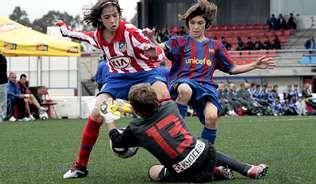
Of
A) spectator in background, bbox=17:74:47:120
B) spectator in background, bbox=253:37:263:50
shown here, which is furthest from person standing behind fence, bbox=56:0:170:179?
spectator in background, bbox=253:37:263:50

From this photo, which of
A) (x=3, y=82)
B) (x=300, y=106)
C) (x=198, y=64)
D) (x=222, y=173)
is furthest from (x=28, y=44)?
(x=222, y=173)

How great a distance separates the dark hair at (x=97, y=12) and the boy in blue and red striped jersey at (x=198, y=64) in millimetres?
762

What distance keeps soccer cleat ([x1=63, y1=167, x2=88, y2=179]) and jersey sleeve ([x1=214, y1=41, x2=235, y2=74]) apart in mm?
1751

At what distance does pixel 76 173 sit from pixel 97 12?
149cm

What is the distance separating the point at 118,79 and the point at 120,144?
98 cm

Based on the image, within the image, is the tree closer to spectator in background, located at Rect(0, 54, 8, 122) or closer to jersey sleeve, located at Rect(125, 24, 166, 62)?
spectator in background, located at Rect(0, 54, 8, 122)

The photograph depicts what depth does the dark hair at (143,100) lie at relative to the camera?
563 cm

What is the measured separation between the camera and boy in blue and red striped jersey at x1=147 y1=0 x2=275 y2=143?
6.84 meters

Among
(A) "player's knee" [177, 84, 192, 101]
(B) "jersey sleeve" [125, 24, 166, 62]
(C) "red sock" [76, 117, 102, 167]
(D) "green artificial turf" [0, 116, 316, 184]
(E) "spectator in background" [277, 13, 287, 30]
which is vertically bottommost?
(D) "green artificial turf" [0, 116, 316, 184]

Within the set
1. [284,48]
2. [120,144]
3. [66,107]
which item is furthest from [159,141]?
[284,48]

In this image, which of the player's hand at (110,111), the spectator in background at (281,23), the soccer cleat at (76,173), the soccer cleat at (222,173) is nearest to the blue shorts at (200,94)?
the soccer cleat at (222,173)

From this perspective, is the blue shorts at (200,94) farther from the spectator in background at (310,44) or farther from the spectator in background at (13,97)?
the spectator in background at (310,44)

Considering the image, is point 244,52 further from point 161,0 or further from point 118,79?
point 118,79

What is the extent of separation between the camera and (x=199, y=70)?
22.9 ft
